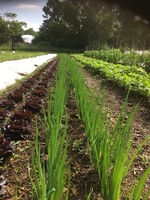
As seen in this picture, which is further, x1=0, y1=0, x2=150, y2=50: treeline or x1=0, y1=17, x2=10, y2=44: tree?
x1=0, y1=0, x2=150, y2=50: treeline

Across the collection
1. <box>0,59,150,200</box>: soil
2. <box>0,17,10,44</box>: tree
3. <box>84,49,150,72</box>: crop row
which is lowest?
<box>0,59,150,200</box>: soil

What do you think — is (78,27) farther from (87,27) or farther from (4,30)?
(4,30)

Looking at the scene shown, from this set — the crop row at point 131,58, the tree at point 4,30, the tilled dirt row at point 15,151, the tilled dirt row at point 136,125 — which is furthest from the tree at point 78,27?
the tilled dirt row at point 15,151

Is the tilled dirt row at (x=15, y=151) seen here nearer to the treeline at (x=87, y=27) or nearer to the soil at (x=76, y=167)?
the soil at (x=76, y=167)

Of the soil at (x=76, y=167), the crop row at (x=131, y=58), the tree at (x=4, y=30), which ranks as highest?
the tree at (x=4, y=30)

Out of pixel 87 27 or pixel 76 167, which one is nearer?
pixel 76 167

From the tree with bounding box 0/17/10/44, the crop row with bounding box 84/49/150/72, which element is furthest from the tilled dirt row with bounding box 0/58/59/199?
the tree with bounding box 0/17/10/44

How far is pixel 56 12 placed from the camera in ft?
148

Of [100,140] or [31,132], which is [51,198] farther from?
[31,132]

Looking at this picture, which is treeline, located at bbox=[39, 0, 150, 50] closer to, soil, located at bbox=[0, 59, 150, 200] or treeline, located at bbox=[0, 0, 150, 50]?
treeline, located at bbox=[0, 0, 150, 50]

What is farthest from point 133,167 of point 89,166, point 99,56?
point 99,56

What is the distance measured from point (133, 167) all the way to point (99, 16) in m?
39.2

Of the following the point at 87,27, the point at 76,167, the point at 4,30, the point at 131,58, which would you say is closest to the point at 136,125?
the point at 76,167

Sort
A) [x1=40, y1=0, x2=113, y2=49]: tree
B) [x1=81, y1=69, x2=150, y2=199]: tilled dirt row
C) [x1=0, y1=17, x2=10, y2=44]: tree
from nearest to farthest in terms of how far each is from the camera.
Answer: [x1=81, y1=69, x2=150, y2=199]: tilled dirt row
[x1=0, y1=17, x2=10, y2=44]: tree
[x1=40, y1=0, x2=113, y2=49]: tree
